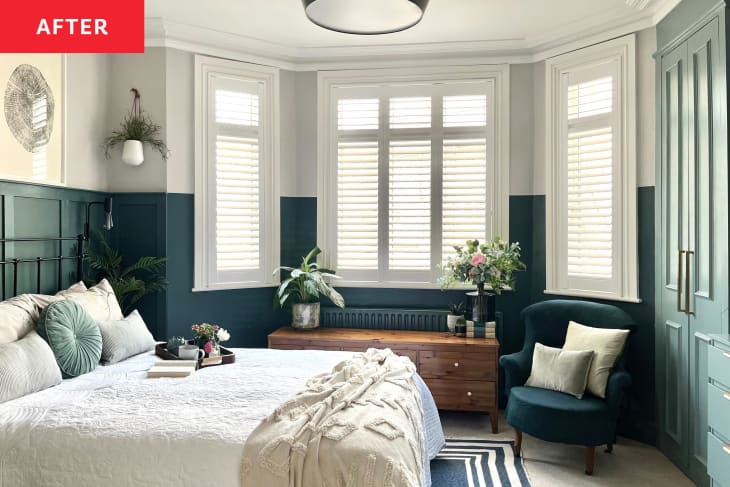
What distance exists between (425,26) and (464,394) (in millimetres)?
2867

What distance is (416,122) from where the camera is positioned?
5.00 metres

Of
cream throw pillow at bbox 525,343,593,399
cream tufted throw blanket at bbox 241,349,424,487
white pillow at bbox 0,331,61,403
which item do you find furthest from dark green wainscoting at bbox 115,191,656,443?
Answer: cream tufted throw blanket at bbox 241,349,424,487

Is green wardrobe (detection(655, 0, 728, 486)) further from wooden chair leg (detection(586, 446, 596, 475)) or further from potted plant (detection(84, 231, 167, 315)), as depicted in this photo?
potted plant (detection(84, 231, 167, 315))

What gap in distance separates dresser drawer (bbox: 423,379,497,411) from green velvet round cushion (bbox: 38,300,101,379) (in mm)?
2410

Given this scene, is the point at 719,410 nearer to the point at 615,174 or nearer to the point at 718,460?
the point at 718,460

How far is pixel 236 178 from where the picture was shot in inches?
190

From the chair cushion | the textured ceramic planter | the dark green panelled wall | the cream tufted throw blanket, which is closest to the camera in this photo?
the cream tufted throw blanket

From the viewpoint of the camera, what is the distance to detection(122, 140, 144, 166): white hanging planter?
14.4ft

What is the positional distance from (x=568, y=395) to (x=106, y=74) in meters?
4.24

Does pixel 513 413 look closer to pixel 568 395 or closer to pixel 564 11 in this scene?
pixel 568 395

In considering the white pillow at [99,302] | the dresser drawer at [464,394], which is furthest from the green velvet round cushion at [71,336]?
the dresser drawer at [464,394]

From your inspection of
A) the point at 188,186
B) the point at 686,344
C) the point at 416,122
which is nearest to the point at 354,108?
the point at 416,122

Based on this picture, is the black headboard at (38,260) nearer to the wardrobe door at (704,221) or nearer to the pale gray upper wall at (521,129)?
the pale gray upper wall at (521,129)

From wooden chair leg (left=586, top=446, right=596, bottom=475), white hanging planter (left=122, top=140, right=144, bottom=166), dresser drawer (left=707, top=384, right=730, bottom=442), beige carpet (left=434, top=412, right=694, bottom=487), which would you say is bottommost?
beige carpet (left=434, top=412, right=694, bottom=487)
